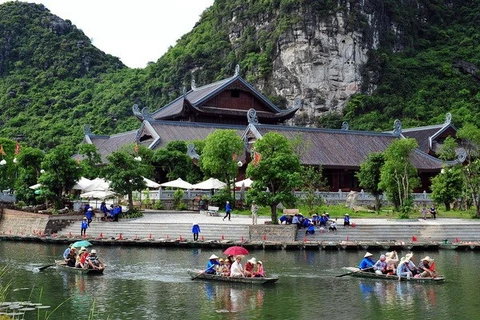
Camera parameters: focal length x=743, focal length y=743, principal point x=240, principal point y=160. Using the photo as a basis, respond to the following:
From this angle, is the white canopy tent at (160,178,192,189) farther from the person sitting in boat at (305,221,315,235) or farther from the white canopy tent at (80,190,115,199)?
the person sitting in boat at (305,221,315,235)

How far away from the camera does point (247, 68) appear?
374 feet

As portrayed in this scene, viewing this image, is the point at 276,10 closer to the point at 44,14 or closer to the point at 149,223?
the point at 44,14

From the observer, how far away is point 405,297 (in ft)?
81.6

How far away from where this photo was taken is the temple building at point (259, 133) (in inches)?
2518

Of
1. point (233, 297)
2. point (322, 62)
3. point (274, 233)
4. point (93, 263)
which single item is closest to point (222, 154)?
point (274, 233)

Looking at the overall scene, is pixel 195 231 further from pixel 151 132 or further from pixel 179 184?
pixel 151 132

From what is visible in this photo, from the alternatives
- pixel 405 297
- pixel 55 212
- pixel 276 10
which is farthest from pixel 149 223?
pixel 276 10

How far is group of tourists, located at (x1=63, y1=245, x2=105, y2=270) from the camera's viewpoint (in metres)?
30.0

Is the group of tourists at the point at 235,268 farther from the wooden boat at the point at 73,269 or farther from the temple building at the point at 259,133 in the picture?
the temple building at the point at 259,133

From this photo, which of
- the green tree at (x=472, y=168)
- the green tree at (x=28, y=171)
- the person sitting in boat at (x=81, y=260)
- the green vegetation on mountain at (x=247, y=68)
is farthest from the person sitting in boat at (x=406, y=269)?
the green vegetation on mountain at (x=247, y=68)

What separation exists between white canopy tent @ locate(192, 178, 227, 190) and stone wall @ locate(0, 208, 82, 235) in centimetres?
914

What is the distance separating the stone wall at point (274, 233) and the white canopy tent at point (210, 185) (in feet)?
39.9

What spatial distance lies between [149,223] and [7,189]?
2796 cm

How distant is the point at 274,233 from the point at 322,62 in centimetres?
6980
